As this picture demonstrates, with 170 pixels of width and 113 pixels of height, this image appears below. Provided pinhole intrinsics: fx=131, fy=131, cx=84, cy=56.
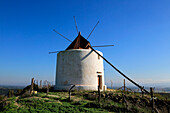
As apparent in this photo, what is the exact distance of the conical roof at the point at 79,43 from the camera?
63.8ft

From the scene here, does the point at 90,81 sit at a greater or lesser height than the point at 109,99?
greater

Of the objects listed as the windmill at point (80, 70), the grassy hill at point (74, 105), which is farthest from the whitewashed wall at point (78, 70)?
the grassy hill at point (74, 105)

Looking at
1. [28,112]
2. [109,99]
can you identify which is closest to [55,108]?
[28,112]

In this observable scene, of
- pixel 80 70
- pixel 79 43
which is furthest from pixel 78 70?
pixel 79 43

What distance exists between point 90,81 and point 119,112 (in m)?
7.87

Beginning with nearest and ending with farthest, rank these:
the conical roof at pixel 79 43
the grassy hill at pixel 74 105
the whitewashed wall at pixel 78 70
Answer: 1. the grassy hill at pixel 74 105
2. the whitewashed wall at pixel 78 70
3. the conical roof at pixel 79 43

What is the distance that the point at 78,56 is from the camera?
58.0 ft

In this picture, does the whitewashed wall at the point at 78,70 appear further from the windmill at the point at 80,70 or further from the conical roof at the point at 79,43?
the conical roof at the point at 79,43

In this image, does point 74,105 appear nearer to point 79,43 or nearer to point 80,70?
point 80,70

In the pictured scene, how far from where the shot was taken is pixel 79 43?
65.2 feet

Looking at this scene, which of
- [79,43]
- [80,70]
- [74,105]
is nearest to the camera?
[74,105]

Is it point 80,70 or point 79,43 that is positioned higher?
point 79,43

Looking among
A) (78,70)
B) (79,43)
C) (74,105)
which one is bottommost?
(74,105)

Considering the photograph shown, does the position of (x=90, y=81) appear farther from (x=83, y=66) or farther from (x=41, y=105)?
(x=41, y=105)
